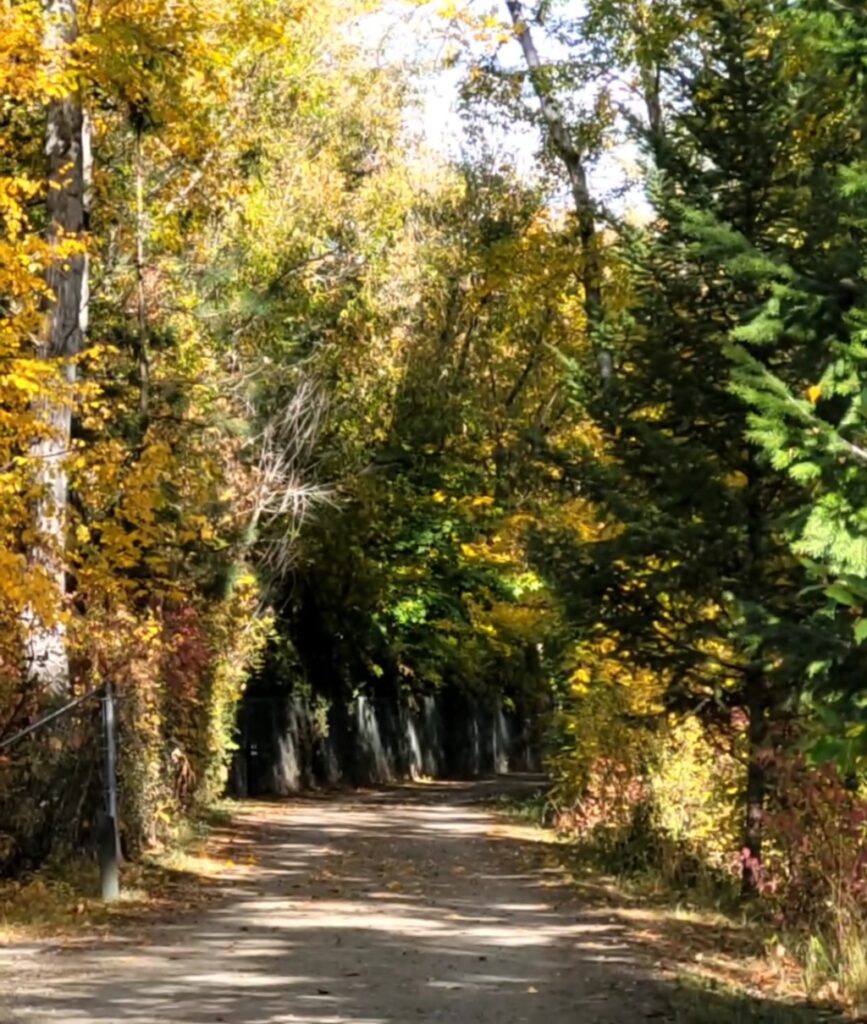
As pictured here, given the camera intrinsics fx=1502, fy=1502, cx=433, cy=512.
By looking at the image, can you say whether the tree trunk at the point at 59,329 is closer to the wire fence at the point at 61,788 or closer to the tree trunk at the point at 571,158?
the wire fence at the point at 61,788

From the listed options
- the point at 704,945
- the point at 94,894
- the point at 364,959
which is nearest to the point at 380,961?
the point at 364,959

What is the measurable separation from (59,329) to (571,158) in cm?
766

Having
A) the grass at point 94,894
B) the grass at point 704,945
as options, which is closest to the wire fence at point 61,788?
the grass at point 94,894

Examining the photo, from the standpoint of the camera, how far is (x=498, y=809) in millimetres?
29375

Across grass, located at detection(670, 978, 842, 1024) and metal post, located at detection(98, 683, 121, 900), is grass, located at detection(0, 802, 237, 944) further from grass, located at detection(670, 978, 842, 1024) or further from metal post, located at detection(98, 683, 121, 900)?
grass, located at detection(670, 978, 842, 1024)

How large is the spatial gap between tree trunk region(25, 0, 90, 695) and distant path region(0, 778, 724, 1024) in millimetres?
3078

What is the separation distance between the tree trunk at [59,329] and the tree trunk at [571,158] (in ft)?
20.6

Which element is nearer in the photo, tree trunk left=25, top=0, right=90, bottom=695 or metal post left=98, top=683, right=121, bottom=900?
metal post left=98, top=683, right=121, bottom=900

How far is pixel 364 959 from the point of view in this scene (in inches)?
425

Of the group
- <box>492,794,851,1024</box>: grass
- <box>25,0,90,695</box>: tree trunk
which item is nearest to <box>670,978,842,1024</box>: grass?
<box>492,794,851,1024</box>: grass

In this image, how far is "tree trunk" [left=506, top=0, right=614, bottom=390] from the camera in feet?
63.7

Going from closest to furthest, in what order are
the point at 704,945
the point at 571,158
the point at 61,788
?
1. the point at 704,945
2. the point at 61,788
3. the point at 571,158

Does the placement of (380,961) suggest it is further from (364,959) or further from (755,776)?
(755,776)

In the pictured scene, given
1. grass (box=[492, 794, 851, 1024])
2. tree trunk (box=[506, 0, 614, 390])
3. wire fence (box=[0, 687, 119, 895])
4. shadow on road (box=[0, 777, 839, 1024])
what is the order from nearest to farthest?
shadow on road (box=[0, 777, 839, 1024]), grass (box=[492, 794, 851, 1024]), wire fence (box=[0, 687, 119, 895]), tree trunk (box=[506, 0, 614, 390])
